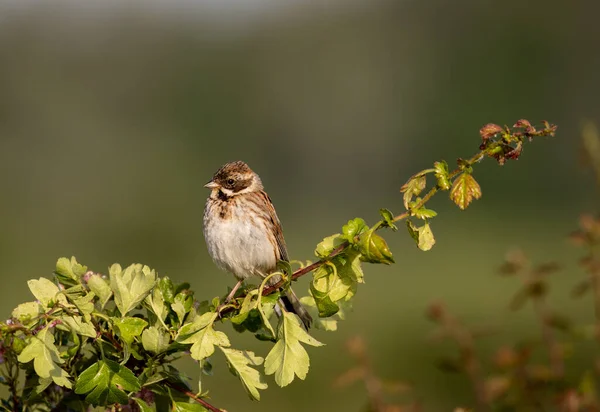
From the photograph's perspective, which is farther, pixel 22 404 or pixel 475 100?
pixel 475 100

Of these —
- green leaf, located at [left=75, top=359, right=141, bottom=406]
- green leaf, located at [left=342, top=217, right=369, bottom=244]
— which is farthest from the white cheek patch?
green leaf, located at [left=75, top=359, right=141, bottom=406]

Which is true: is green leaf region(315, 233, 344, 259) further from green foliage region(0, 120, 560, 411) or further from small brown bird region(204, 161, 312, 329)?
small brown bird region(204, 161, 312, 329)

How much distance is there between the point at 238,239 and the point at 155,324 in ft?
5.51

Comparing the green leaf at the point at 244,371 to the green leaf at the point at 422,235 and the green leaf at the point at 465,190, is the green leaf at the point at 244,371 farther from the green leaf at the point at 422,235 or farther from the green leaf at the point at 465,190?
the green leaf at the point at 465,190

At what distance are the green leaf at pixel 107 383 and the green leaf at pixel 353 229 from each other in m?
0.53

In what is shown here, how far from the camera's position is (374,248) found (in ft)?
6.24

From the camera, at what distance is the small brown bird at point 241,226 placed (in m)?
3.69

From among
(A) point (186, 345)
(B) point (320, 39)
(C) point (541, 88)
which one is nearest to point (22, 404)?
(A) point (186, 345)

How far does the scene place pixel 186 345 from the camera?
1983mm

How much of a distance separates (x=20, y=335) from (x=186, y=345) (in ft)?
1.15

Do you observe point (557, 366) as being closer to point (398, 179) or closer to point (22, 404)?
point (22, 404)

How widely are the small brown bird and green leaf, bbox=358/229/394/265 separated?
1.70 m

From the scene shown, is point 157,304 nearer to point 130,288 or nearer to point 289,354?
point 130,288

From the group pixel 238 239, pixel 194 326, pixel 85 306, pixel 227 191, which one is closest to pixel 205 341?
pixel 194 326
